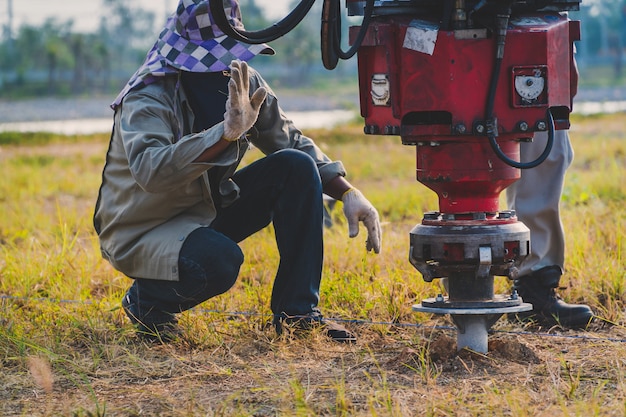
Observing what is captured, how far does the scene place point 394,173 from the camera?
24.5ft

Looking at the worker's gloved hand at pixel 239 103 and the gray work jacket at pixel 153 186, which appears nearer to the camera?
the worker's gloved hand at pixel 239 103

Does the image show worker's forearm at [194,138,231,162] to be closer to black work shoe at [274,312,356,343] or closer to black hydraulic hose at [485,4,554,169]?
black work shoe at [274,312,356,343]

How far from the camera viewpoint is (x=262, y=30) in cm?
247

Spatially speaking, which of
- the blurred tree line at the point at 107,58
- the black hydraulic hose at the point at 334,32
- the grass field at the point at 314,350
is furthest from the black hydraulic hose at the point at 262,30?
the blurred tree line at the point at 107,58

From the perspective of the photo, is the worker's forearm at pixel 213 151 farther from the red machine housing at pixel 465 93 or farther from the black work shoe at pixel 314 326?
the black work shoe at pixel 314 326

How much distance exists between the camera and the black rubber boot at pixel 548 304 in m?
3.27

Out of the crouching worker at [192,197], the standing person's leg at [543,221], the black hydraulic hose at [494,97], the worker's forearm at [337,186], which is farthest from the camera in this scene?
the standing person's leg at [543,221]

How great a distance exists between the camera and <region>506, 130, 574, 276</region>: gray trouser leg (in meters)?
3.41

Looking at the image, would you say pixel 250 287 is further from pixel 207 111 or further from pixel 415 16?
pixel 415 16

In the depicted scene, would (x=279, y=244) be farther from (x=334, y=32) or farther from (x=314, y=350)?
(x=334, y=32)

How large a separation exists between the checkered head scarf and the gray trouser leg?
3.48 ft

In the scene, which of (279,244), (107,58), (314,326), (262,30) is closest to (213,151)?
(262,30)

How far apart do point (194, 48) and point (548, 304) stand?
150cm

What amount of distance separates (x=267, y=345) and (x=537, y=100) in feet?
3.90
